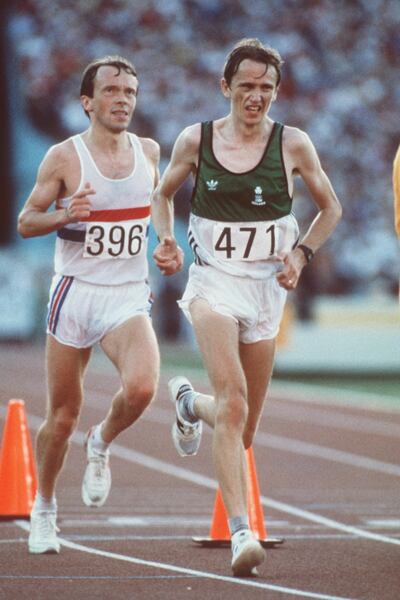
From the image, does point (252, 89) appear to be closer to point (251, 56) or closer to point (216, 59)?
Answer: point (251, 56)

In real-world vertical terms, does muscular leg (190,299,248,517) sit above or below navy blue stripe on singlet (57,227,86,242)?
below

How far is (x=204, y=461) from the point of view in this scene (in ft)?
43.7

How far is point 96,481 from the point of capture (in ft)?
25.7

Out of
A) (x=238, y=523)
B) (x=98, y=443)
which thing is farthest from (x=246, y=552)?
(x=98, y=443)

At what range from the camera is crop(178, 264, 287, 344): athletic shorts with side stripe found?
6.97 m

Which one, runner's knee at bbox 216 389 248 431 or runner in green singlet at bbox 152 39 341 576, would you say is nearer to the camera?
runner's knee at bbox 216 389 248 431

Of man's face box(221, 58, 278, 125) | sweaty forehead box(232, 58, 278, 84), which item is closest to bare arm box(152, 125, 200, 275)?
man's face box(221, 58, 278, 125)

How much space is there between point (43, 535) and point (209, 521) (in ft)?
6.45

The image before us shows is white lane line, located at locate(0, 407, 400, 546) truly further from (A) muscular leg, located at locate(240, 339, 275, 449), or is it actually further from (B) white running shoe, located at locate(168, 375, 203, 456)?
(A) muscular leg, located at locate(240, 339, 275, 449)

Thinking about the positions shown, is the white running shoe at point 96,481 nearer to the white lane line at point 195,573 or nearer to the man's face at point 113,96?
the white lane line at point 195,573

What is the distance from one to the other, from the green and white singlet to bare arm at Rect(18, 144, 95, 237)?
1.89 ft

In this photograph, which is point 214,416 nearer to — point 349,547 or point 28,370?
point 349,547

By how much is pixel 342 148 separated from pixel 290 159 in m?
28.3

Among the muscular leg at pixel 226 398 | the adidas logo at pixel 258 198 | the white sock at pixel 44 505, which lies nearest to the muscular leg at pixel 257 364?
the muscular leg at pixel 226 398
